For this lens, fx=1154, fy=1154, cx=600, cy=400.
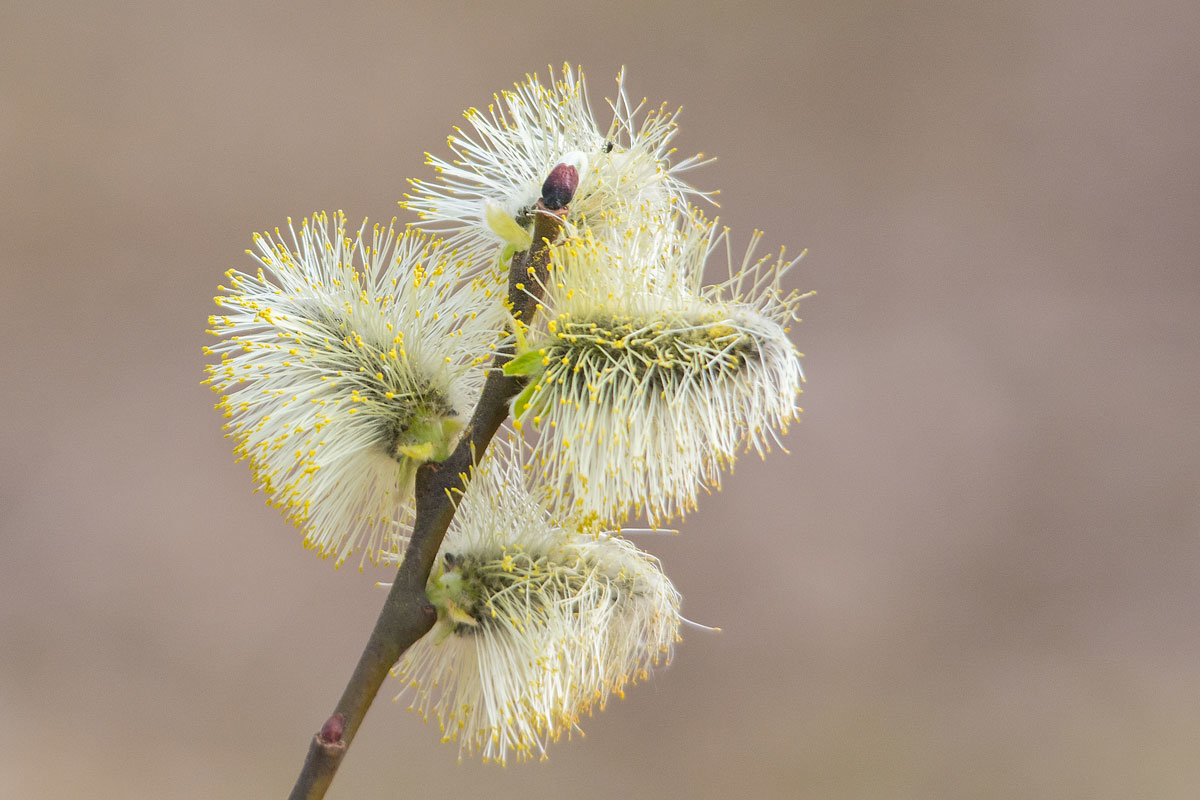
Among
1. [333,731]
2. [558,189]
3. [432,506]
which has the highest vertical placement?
[558,189]

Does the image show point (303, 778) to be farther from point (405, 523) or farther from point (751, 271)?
point (751, 271)

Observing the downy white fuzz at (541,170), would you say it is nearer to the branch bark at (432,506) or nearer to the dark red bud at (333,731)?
the branch bark at (432,506)

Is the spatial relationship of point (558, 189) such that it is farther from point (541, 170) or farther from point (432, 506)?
point (432, 506)

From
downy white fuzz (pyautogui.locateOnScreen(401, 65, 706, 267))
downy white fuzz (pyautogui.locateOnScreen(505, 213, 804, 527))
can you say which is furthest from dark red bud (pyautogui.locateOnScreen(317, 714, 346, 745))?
downy white fuzz (pyautogui.locateOnScreen(401, 65, 706, 267))

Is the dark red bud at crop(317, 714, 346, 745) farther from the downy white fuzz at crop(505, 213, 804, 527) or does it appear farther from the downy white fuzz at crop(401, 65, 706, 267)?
the downy white fuzz at crop(401, 65, 706, 267)

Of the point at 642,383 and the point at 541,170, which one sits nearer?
the point at 642,383

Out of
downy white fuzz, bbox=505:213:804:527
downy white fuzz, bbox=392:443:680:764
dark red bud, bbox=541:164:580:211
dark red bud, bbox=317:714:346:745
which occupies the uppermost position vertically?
dark red bud, bbox=541:164:580:211

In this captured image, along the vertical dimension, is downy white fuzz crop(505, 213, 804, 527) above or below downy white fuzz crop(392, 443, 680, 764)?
above

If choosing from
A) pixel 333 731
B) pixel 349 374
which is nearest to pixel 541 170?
pixel 349 374
